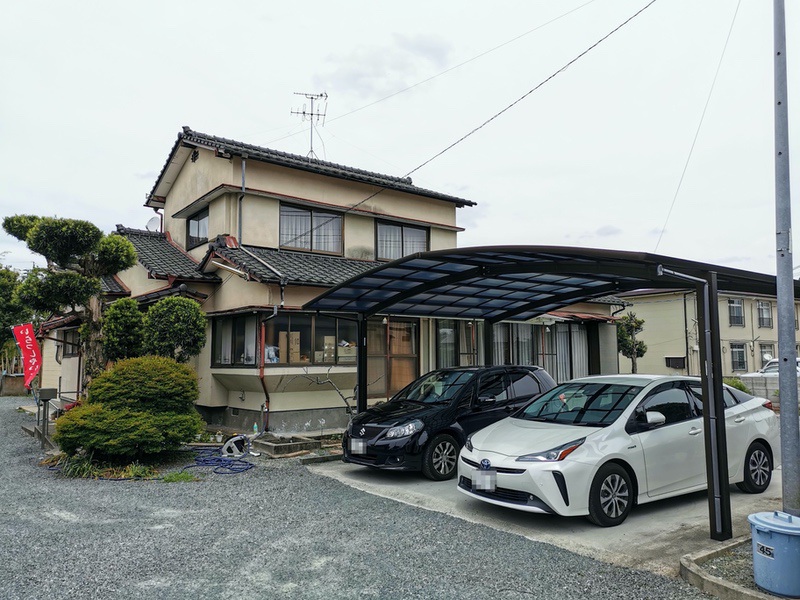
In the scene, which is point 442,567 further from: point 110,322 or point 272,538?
point 110,322

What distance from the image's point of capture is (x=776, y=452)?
754 cm

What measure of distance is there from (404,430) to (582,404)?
7.88ft

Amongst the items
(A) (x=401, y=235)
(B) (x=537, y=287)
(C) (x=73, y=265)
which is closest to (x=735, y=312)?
(A) (x=401, y=235)

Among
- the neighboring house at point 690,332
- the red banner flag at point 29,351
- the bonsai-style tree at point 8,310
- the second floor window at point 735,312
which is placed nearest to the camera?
the red banner flag at point 29,351

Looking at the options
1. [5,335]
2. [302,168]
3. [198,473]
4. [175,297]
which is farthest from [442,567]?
[5,335]

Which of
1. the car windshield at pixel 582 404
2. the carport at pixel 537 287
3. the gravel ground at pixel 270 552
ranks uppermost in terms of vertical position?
the carport at pixel 537 287

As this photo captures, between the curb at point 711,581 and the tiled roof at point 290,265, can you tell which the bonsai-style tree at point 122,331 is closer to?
the tiled roof at point 290,265

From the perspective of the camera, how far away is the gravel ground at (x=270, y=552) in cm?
438

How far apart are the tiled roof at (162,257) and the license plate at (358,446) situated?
6.18 m

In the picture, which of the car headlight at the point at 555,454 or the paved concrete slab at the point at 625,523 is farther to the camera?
the car headlight at the point at 555,454

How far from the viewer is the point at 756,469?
716cm

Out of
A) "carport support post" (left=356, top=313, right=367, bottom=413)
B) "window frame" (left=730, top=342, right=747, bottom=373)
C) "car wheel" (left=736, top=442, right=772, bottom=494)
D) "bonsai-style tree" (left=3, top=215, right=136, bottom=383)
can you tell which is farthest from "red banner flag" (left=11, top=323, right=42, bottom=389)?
"window frame" (left=730, top=342, right=747, bottom=373)

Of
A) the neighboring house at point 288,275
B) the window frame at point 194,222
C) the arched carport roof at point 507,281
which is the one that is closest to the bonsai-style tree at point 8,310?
the neighboring house at point 288,275

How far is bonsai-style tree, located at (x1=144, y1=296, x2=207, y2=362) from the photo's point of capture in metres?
10.7
